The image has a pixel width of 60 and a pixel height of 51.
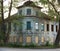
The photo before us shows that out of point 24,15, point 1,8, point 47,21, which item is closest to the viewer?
point 1,8

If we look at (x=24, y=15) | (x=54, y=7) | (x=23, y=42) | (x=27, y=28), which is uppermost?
(x=54, y=7)

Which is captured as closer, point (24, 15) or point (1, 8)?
point (1, 8)

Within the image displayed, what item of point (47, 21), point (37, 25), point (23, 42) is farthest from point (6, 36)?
point (47, 21)

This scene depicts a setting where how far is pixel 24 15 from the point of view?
42.0 metres

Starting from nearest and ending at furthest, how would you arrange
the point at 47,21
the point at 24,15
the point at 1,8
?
the point at 1,8, the point at 24,15, the point at 47,21

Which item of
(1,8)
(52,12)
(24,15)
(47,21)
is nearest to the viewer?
(52,12)

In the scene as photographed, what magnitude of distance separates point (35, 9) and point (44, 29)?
506 cm

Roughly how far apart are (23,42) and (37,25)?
15.7 feet

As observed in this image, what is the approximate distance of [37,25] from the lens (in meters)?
43.6

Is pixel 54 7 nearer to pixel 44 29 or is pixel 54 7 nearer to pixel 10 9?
pixel 10 9

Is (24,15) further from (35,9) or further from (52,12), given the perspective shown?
(52,12)

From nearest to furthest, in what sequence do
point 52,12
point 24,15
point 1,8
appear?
point 52,12 < point 1,8 < point 24,15

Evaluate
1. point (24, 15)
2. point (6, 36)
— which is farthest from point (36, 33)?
point (6, 36)

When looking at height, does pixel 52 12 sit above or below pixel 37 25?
above
